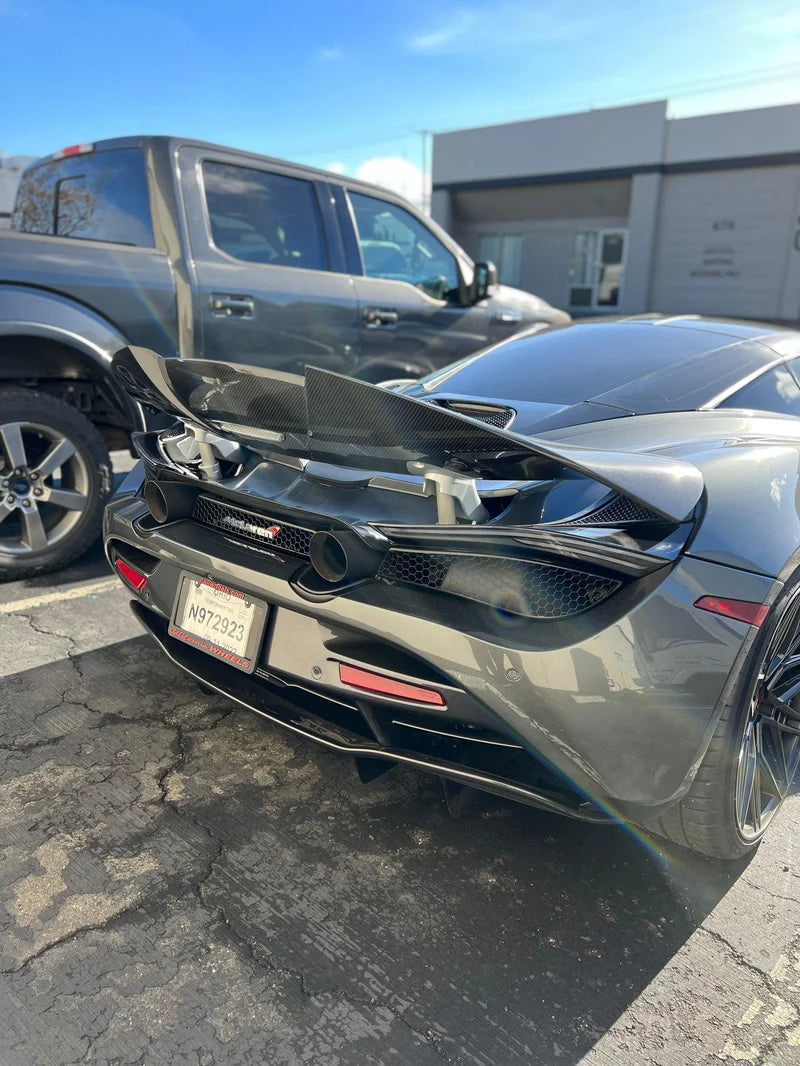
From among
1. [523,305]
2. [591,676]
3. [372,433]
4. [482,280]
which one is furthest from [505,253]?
[591,676]

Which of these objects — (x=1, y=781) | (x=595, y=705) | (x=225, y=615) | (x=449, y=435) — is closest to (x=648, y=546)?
(x=595, y=705)

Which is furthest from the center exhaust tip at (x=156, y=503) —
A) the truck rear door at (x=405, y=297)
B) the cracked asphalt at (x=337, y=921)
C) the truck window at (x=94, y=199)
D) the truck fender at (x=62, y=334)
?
the truck rear door at (x=405, y=297)

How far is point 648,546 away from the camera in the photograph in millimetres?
1762

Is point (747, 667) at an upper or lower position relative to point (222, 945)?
upper

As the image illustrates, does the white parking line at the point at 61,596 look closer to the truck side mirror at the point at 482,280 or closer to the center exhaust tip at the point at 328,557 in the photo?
the center exhaust tip at the point at 328,557

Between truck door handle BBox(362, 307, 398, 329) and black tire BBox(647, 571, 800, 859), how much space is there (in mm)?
3520

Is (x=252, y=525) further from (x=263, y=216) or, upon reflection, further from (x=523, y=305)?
(x=523, y=305)

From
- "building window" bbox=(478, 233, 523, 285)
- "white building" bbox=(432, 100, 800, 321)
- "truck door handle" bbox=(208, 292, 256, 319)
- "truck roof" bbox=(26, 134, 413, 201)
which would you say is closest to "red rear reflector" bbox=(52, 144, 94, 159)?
"truck roof" bbox=(26, 134, 413, 201)

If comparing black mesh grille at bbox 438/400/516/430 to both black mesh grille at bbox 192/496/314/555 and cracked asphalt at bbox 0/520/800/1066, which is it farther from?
cracked asphalt at bbox 0/520/800/1066

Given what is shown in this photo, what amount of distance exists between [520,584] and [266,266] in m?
3.36

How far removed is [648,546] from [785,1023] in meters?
1.09

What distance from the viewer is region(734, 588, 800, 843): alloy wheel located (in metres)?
2.04

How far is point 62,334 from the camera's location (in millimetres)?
3730

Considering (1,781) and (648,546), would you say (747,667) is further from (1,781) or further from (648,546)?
(1,781)
